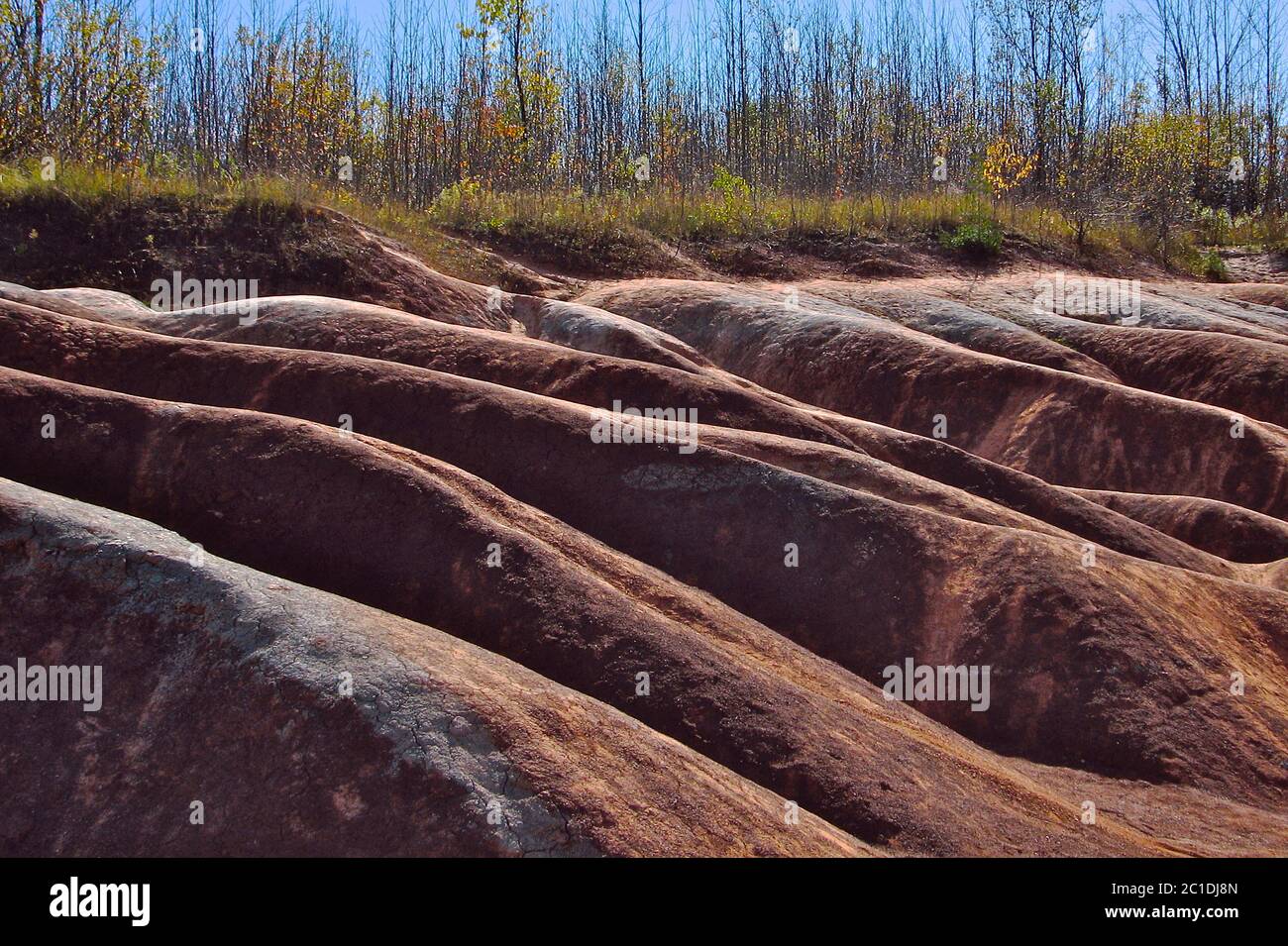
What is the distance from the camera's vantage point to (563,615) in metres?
4.13

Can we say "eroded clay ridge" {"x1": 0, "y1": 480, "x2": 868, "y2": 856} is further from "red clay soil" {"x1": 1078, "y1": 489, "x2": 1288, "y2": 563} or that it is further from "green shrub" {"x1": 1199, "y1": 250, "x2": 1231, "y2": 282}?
"green shrub" {"x1": 1199, "y1": 250, "x2": 1231, "y2": 282}

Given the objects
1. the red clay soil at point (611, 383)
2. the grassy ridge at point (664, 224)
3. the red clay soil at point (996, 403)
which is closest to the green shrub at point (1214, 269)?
the grassy ridge at point (664, 224)

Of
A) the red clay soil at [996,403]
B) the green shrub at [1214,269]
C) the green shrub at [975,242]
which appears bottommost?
the red clay soil at [996,403]

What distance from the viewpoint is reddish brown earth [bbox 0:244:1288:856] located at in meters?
3.16

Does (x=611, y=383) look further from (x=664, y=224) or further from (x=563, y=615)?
(x=664, y=224)

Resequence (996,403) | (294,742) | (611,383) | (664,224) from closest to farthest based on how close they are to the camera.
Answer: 1. (294,742)
2. (611,383)
3. (996,403)
4. (664,224)

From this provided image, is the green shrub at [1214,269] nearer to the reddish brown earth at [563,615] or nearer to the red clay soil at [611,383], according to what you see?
the reddish brown earth at [563,615]

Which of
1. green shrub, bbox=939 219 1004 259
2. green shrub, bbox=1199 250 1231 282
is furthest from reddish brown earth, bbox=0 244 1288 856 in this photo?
green shrub, bbox=1199 250 1231 282

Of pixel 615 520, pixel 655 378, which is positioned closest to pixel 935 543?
pixel 615 520

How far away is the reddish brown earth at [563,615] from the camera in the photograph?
124 inches

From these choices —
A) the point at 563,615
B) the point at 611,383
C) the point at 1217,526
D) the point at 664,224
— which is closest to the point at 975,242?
the point at 664,224

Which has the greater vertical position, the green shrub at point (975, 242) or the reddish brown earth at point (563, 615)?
the green shrub at point (975, 242)

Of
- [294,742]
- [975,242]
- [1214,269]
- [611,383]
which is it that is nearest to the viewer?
[294,742]

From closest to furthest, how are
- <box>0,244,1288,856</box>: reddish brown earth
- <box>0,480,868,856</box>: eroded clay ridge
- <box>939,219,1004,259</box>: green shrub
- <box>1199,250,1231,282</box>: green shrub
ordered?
<box>0,480,868,856</box>: eroded clay ridge < <box>0,244,1288,856</box>: reddish brown earth < <box>939,219,1004,259</box>: green shrub < <box>1199,250,1231,282</box>: green shrub
